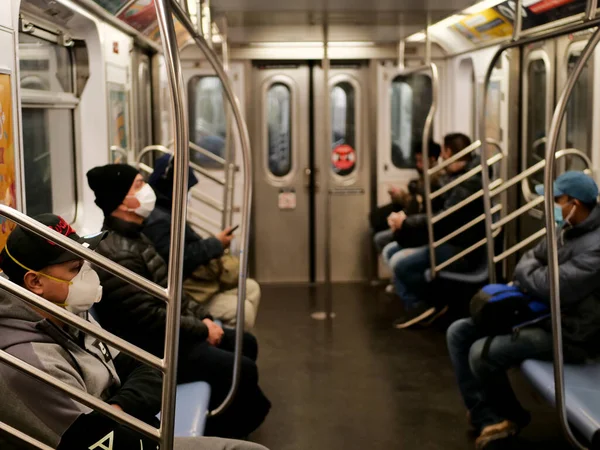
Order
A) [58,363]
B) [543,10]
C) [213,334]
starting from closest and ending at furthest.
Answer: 1. [58,363]
2. [213,334]
3. [543,10]

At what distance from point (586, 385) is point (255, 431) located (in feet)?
5.75

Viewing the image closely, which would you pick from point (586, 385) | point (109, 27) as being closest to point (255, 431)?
point (586, 385)

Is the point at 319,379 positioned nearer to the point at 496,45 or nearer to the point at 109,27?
the point at 109,27

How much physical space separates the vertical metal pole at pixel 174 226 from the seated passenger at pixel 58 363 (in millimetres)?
207

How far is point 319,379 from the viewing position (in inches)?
206

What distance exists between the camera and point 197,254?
14.6 ft

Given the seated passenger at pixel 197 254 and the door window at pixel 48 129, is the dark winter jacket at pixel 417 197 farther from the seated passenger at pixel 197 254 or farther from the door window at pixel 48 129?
the door window at pixel 48 129

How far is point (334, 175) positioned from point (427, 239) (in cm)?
182

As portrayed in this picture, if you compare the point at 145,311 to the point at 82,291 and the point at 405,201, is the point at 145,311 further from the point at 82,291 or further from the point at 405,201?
the point at 405,201

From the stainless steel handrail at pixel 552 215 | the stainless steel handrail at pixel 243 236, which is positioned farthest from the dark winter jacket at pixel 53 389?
the stainless steel handrail at pixel 552 215

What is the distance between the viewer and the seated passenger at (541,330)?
12.0 ft

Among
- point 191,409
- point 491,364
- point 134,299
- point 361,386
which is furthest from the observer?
point 361,386

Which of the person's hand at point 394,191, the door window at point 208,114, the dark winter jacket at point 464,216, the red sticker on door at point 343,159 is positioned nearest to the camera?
the dark winter jacket at point 464,216

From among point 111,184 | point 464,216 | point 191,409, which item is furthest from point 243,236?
point 464,216
